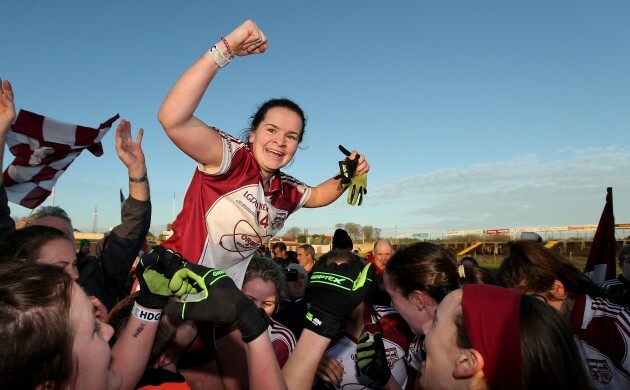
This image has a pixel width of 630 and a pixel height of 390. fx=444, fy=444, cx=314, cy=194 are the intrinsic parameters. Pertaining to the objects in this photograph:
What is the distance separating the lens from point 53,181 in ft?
18.6

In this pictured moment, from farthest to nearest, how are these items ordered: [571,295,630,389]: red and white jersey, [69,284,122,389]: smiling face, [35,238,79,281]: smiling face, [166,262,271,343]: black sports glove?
[571,295,630,389]: red and white jersey → [35,238,79,281]: smiling face → [166,262,271,343]: black sports glove → [69,284,122,389]: smiling face

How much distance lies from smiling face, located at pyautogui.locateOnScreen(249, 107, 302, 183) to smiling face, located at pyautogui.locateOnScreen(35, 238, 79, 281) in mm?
1375

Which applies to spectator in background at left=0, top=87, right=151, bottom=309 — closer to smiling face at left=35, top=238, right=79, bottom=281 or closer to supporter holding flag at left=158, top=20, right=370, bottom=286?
supporter holding flag at left=158, top=20, right=370, bottom=286

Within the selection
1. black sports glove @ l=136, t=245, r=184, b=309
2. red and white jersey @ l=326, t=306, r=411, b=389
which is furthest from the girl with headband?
red and white jersey @ l=326, t=306, r=411, b=389

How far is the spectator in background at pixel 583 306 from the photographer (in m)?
3.19

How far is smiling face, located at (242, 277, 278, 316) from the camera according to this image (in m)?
3.37

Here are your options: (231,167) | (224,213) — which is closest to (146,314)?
(224,213)

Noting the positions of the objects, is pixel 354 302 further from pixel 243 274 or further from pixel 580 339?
pixel 580 339

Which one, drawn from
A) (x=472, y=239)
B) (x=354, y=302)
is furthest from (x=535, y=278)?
(x=472, y=239)

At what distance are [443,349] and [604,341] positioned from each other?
213 centimetres

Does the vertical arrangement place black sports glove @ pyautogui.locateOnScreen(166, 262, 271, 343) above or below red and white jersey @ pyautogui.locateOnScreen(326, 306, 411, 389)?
above

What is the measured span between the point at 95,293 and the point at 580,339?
12.7 feet

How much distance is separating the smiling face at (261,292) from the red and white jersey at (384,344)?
57 cm

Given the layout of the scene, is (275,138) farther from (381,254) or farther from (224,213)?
(381,254)
